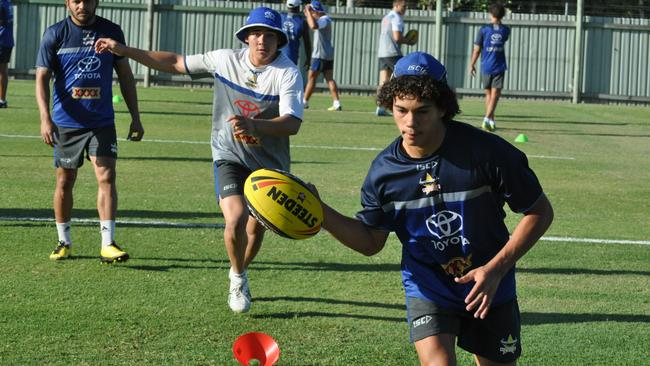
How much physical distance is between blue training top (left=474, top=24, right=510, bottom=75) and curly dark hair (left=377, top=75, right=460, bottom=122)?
15.9m

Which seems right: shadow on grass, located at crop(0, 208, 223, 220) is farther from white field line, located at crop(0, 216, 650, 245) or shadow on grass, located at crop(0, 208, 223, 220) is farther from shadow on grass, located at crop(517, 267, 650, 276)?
shadow on grass, located at crop(517, 267, 650, 276)

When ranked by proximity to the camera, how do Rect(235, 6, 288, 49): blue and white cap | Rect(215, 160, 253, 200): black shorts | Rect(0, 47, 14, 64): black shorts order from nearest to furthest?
1. Rect(235, 6, 288, 49): blue and white cap
2. Rect(215, 160, 253, 200): black shorts
3. Rect(0, 47, 14, 64): black shorts

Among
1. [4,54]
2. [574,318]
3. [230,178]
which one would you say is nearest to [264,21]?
[230,178]

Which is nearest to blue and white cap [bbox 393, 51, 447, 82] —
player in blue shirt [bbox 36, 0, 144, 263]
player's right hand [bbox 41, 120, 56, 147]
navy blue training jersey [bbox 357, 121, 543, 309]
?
navy blue training jersey [bbox 357, 121, 543, 309]

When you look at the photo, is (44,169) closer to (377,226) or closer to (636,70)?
(377,226)

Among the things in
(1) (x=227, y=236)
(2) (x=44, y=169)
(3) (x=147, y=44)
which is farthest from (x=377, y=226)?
(3) (x=147, y=44)

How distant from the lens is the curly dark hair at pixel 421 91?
4.77 meters

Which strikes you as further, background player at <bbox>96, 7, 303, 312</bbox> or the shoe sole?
the shoe sole

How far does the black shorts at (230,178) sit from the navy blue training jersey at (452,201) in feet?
9.13

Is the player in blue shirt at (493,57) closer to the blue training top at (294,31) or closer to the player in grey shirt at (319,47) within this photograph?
the blue training top at (294,31)

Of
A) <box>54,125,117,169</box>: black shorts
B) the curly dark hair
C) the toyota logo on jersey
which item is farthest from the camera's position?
<box>54,125,117,169</box>: black shorts

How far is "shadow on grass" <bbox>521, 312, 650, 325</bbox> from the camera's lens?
24.4ft

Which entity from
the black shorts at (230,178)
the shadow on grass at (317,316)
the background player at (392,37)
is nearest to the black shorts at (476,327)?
the shadow on grass at (317,316)

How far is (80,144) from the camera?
9.08m
